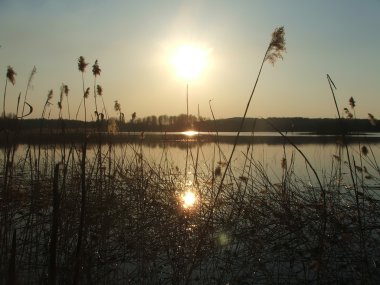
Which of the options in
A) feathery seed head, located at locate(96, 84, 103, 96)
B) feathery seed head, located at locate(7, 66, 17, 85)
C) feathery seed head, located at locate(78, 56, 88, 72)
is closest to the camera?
feathery seed head, located at locate(7, 66, 17, 85)

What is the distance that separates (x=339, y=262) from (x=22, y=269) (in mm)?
2887

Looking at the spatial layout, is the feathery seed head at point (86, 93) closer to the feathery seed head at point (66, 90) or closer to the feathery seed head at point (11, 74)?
the feathery seed head at point (66, 90)

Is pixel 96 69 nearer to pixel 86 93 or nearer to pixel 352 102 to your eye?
pixel 86 93

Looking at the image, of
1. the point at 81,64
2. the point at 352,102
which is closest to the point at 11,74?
the point at 81,64

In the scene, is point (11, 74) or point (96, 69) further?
point (96, 69)

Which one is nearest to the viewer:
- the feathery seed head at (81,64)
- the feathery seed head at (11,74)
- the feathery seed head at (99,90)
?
the feathery seed head at (11,74)

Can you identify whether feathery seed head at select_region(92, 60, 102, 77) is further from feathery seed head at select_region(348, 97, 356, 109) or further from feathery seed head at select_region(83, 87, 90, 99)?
feathery seed head at select_region(348, 97, 356, 109)

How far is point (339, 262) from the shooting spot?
12.1 feet

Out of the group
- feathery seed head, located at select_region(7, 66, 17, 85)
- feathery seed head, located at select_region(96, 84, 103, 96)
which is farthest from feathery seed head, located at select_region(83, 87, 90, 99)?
feathery seed head, located at select_region(7, 66, 17, 85)

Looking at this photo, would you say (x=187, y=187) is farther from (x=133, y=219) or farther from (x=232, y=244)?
(x=232, y=244)

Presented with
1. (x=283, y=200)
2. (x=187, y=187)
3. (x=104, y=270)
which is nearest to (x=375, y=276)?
(x=283, y=200)

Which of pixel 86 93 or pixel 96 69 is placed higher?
pixel 96 69

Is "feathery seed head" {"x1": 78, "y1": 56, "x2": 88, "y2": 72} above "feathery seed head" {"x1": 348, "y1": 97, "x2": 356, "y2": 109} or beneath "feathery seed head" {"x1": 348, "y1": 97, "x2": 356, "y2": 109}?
above

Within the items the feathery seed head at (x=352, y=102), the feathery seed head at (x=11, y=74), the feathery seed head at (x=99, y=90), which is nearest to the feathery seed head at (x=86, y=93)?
the feathery seed head at (x=99, y=90)
